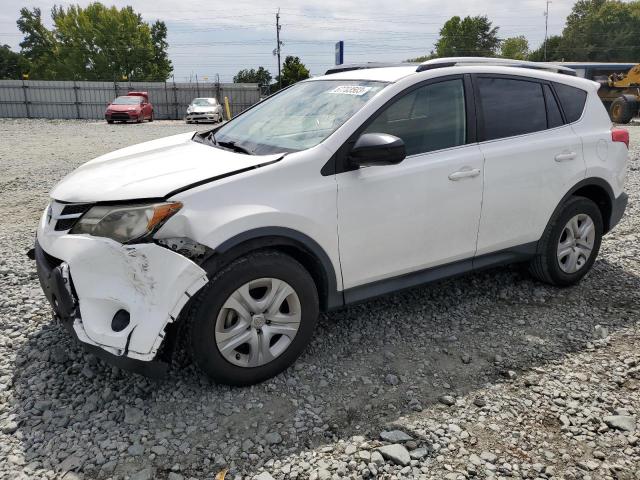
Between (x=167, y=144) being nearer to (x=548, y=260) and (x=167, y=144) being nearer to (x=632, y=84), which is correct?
(x=548, y=260)

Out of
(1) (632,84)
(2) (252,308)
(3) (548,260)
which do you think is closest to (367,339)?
(2) (252,308)

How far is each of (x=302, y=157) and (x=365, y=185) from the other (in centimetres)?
42

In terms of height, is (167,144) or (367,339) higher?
(167,144)

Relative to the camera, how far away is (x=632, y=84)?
25.6 meters

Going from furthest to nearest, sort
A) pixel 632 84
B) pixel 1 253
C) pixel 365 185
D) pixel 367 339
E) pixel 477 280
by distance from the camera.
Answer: pixel 632 84 → pixel 1 253 → pixel 477 280 → pixel 367 339 → pixel 365 185

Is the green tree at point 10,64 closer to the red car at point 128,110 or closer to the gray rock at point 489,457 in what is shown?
the red car at point 128,110

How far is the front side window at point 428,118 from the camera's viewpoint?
3434mm

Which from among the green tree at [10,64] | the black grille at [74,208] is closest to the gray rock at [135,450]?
the black grille at [74,208]

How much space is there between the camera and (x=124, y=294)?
269cm

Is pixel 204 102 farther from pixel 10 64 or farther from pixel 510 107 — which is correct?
pixel 10 64

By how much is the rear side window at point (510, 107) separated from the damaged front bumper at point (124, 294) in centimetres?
240

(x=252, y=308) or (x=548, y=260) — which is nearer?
(x=252, y=308)

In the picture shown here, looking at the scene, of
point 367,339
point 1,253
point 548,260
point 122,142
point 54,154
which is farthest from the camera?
point 122,142

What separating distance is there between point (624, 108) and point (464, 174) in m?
23.0
